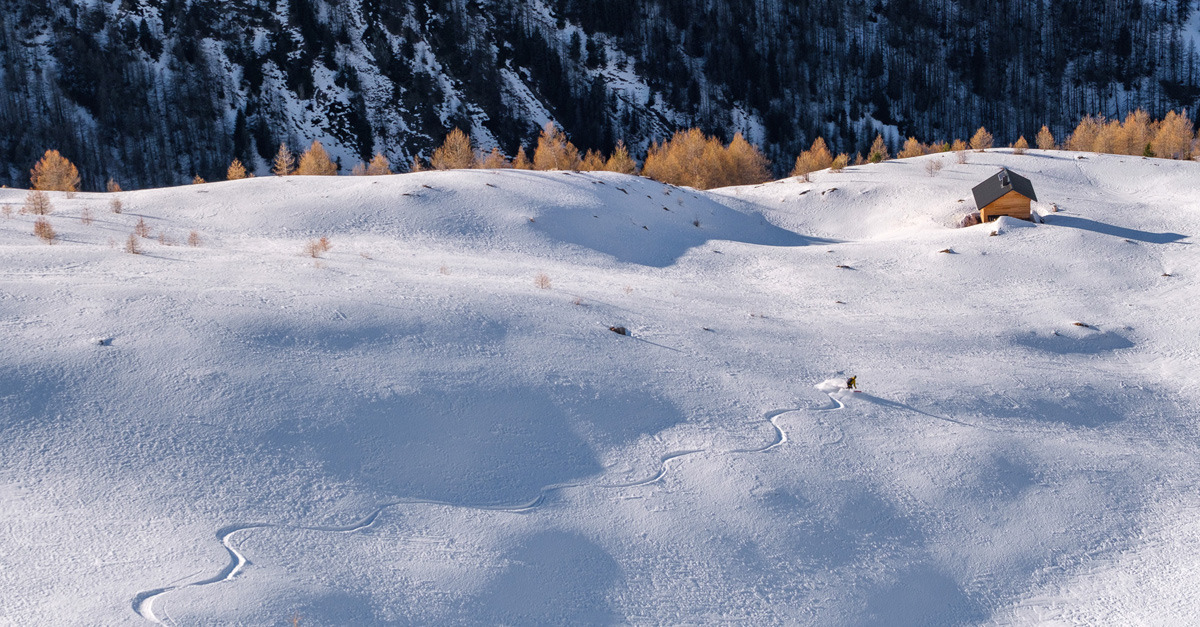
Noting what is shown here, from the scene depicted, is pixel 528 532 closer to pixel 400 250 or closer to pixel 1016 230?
pixel 400 250

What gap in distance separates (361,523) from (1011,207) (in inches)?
930

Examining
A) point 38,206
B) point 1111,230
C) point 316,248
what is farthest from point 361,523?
point 1111,230

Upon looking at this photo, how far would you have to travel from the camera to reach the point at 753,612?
6.88 meters

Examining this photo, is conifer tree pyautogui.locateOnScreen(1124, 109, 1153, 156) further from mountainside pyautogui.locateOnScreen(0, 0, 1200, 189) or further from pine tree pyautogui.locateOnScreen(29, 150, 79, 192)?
pine tree pyautogui.locateOnScreen(29, 150, 79, 192)

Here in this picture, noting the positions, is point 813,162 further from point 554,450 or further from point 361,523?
point 361,523

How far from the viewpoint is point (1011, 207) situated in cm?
2402

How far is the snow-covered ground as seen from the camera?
6.56m

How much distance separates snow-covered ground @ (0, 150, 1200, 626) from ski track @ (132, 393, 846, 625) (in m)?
0.03

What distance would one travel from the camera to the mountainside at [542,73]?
8362cm

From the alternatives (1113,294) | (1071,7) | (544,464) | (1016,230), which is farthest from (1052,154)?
(1071,7)

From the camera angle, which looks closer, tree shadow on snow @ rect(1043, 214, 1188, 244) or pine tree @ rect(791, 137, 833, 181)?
tree shadow on snow @ rect(1043, 214, 1188, 244)

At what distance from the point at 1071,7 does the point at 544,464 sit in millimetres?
150910

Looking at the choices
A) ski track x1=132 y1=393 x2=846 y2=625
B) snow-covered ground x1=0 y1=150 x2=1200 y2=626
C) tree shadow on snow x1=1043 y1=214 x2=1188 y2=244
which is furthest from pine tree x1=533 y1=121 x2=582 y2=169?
ski track x1=132 y1=393 x2=846 y2=625

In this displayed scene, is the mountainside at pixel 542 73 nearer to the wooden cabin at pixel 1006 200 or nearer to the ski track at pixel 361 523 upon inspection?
the wooden cabin at pixel 1006 200
